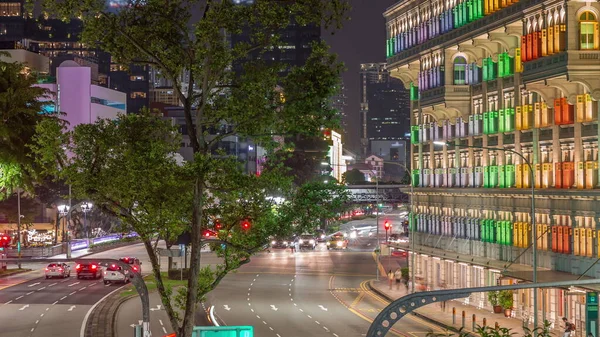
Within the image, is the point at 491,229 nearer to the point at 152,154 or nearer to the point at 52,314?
the point at 52,314

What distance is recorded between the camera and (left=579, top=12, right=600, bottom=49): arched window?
5200cm

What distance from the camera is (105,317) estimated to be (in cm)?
5947

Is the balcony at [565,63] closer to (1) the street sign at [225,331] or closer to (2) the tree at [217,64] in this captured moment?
(2) the tree at [217,64]

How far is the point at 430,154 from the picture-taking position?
8369 centimetres

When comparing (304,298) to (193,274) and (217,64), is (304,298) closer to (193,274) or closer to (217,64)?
(193,274)

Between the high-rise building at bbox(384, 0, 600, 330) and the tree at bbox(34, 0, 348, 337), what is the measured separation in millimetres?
16382

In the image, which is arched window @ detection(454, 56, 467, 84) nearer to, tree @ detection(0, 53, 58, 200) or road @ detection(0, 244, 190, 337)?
tree @ detection(0, 53, 58, 200)

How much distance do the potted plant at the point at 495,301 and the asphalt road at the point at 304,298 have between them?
477 cm

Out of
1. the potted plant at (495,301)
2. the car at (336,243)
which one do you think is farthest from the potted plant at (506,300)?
the car at (336,243)

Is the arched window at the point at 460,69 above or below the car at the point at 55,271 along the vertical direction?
above

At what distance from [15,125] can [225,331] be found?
154ft

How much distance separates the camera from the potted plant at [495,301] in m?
63.4

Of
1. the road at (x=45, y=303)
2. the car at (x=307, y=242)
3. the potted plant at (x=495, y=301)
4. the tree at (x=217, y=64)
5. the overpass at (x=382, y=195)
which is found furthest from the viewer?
the overpass at (x=382, y=195)

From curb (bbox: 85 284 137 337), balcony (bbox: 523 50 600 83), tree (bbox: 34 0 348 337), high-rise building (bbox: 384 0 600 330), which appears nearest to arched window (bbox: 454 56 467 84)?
high-rise building (bbox: 384 0 600 330)
